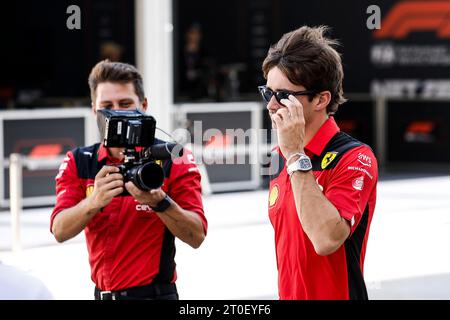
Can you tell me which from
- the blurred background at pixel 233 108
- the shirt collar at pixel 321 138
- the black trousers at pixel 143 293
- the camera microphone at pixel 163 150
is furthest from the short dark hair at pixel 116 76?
the blurred background at pixel 233 108

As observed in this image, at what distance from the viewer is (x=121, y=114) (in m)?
3.16

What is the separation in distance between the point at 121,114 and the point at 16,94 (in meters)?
15.2

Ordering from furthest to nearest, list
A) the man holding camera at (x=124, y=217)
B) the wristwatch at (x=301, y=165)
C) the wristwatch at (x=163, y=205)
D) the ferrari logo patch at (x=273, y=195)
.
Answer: the man holding camera at (x=124, y=217) → the wristwatch at (x=163, y=205) → the ferrari logo patch at (x=273, y=195) → the wristwatch at (x=301, y=165)

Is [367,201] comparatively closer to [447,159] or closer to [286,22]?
[447,159]

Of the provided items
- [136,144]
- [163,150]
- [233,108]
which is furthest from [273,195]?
[233,108]

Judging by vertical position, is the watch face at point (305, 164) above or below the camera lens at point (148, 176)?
above

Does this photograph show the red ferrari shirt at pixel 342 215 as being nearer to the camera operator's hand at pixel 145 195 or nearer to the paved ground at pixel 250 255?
the camera operator's hand at pixel 145 195

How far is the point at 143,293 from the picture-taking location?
10.9 feet

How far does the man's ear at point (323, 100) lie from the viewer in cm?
280

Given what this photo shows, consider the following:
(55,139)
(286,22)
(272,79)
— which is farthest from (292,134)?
(286,22)

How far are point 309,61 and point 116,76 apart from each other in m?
1.00

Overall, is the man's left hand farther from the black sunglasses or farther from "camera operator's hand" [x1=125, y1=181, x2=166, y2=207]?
"camera operator's hand" [x1=125, y1=181, x2=166, y2=207]

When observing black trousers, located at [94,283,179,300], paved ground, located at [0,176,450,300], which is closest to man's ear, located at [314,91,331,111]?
black trousers, located at [94,283,179,300]

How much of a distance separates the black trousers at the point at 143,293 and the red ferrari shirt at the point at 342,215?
0.65m
